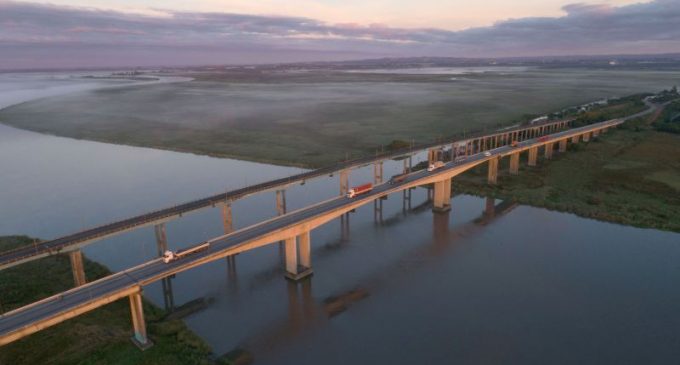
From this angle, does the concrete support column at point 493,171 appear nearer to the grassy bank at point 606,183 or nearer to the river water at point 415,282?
the grassy bank at point 606,183

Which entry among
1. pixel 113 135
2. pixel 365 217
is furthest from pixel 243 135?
pixel 365 217

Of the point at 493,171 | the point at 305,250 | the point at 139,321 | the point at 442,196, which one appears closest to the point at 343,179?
the point at 442,196

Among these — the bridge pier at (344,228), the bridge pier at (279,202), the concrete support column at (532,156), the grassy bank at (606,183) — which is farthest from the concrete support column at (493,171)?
the bridge pier at (279,202)

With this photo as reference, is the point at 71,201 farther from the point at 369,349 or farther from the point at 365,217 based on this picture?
the point at 369,349

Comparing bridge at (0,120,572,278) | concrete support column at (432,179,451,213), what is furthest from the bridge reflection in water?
bridge at (0,120,572,278)

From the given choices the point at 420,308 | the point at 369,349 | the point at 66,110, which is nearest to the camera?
the point at 369,349

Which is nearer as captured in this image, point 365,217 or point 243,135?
point 365,217

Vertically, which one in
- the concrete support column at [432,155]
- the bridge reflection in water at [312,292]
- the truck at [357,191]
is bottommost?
the bridge reflection in water at [312,292]

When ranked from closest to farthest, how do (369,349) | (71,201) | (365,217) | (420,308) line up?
(369,349) → (420,308) → (365,217) → (71,201)
